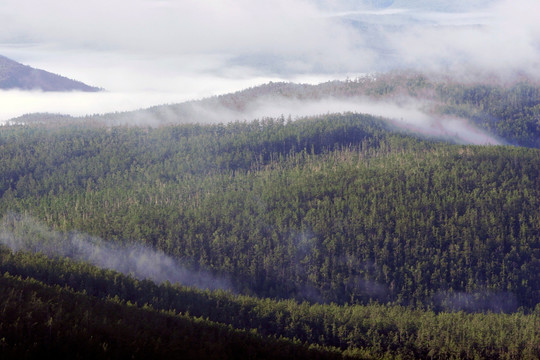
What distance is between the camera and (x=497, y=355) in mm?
123125

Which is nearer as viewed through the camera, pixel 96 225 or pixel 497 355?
pixel 497 355

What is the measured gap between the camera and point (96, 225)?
19850cm

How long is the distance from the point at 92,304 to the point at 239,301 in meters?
44.8

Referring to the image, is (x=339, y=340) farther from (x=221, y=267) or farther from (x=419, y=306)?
(x=221, y=267)

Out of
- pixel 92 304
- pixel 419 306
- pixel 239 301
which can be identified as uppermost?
pixel 92 304

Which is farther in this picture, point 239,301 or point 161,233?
point 161,233

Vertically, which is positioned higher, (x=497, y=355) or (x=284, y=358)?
(x=284, y=358)

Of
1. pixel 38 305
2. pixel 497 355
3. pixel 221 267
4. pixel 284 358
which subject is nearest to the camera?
pixel 38 305

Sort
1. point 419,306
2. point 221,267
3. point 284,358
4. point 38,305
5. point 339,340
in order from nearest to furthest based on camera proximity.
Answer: point 38,305
point 284,358
point 339,340
point 419,306
point 221,267

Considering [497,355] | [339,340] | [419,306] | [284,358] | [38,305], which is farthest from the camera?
[419,306]

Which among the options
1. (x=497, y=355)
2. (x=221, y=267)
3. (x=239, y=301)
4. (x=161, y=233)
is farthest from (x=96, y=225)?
(x=497, y=355)

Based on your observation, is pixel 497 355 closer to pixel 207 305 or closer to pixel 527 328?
pixel 527 328

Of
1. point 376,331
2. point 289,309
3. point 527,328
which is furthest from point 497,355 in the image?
point 289,309

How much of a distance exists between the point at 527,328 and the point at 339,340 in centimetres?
4295
